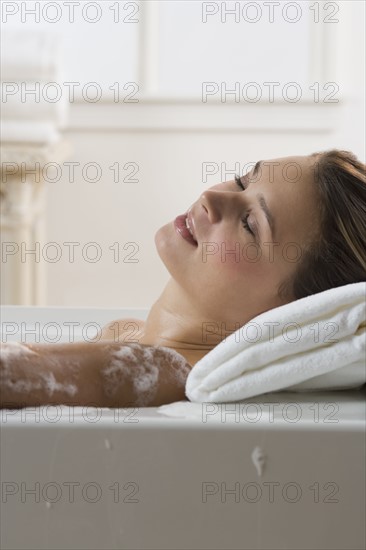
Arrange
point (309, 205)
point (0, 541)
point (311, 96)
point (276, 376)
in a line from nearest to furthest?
point (0, 541) < point (276, 376) < point (309, 205) < point (311, 96)

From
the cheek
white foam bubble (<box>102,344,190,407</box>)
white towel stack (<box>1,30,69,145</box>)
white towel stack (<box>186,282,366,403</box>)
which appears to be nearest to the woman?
the cheek

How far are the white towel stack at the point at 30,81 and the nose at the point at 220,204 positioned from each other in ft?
4.64

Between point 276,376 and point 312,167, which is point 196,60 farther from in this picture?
point 276,376

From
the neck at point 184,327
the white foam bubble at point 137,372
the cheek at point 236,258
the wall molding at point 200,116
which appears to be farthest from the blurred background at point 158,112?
the white foam bubble at point 137,372

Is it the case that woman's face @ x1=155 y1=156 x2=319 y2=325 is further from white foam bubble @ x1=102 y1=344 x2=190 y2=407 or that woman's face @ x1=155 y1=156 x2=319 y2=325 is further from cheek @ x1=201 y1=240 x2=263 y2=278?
white foam bubble @ x1=102 y1=344 x2=190 y2=407

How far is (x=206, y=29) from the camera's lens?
284 cm

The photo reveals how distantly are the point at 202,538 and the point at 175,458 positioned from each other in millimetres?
77

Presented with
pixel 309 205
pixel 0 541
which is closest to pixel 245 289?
pixel 309 205

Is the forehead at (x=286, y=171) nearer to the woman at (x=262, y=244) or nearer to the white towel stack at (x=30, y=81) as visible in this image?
the woman at (x=262, y=244)

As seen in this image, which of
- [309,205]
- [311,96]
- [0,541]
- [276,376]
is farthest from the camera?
[311,96]

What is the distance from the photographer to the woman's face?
112 cm

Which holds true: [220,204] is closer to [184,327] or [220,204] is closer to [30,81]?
[184,327]

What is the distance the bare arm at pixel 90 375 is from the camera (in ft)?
2.71

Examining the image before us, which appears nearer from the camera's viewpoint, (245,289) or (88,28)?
(245,289)
